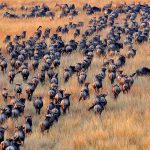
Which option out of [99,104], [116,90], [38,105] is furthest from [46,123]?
[116,90]

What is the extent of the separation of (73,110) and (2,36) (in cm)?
1792

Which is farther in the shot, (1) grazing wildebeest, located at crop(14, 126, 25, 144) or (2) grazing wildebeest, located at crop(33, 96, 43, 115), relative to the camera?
(2) grazing wildebeest, located at crop(33, 96, 43, 115)

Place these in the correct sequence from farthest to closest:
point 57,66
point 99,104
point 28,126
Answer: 1. point 57,66
2. point 99,104
3. point 28,126

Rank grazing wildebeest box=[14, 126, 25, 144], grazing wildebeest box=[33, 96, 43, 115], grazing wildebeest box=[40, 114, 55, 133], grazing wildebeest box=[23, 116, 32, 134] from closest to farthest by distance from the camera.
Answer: grazing wildebeest box=[14, 126, 25, 144] → grazing wildebeest box=[23, 116, 32, 134] → grazing wildebeest box=[40, 114, 55, 133] → grazing wildebeest box=[33, 96, 43, 115]

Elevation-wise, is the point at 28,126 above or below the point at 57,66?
above

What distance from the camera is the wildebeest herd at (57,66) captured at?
55.8 ft

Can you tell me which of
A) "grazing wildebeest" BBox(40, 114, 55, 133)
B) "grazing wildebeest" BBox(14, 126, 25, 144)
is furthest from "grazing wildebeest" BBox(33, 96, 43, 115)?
"grazing wildebeest" BBox(14, 126, 25, 144)

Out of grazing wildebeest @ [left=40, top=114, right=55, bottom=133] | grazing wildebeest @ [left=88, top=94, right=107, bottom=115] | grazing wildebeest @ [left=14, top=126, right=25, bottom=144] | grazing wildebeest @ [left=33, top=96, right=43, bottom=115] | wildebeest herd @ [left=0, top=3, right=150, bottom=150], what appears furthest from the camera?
grazing wildebeest @ [left=33, top=96, right=43, bottom=115]

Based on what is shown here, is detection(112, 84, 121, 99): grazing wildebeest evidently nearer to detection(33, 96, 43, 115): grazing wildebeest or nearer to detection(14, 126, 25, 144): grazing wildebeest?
detection(33, 96, 43, 115): grazing wildebeest

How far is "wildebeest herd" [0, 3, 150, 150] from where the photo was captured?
17.0m

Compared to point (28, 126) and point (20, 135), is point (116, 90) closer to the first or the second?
point (28, 126)

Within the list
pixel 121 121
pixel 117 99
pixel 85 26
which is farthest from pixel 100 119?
pixel 85 26

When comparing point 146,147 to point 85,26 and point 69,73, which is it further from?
point 85,26

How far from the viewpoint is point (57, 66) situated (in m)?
24.6
